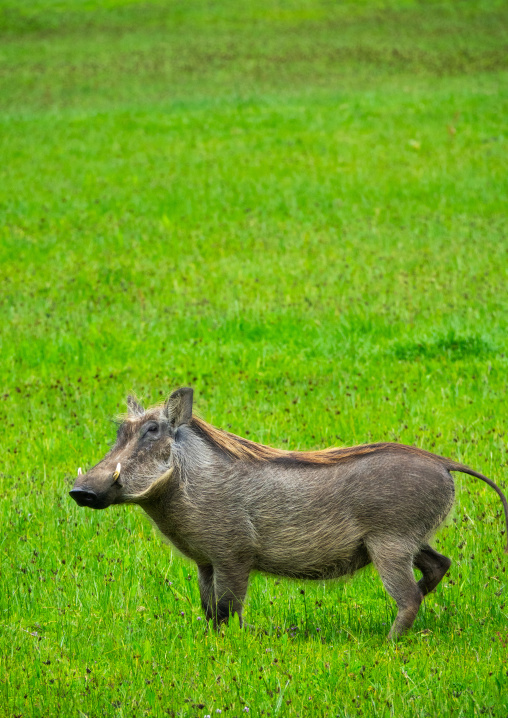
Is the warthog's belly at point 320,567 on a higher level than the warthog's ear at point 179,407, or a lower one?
lower

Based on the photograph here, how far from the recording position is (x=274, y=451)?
15.8 ft

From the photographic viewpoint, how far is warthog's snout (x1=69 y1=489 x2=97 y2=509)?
4125 millimetres

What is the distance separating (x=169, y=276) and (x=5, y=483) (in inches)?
274

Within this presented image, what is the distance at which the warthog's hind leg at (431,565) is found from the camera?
4.66 meters

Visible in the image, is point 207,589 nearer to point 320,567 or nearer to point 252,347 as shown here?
point 320,567

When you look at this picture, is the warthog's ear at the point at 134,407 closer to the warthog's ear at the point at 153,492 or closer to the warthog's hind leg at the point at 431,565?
the warthog's ear at the point at 153,492

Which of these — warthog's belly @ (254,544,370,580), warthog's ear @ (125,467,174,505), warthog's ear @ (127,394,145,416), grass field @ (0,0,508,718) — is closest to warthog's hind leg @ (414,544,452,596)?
grass field @ (0,0,508,718)

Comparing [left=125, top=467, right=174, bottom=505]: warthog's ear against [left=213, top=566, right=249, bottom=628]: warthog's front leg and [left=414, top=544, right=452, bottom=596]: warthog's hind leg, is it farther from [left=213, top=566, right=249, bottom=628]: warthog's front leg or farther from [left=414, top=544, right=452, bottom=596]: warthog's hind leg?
[left=414, top=544, right=452, bottom=596]: warthog's hind leg

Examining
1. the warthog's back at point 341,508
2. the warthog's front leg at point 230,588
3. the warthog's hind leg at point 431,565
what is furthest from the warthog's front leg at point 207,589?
the warthog's hind leg at point 431,565

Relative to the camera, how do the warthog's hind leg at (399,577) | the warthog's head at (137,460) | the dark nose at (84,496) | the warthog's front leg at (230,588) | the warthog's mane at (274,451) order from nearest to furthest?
the dark nose at (84,496) < the warthog's head at (137,460) < the warthog's hind leg at (399,577) < the warthog's front leg at (230,588) < the warthog's mane at (274,451)

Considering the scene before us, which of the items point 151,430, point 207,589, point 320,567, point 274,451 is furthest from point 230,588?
point 151,430

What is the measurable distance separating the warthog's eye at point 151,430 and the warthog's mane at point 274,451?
23 cm

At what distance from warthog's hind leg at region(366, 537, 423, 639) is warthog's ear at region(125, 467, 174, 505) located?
3.64ft

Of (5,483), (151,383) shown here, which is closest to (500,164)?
(151,383)
